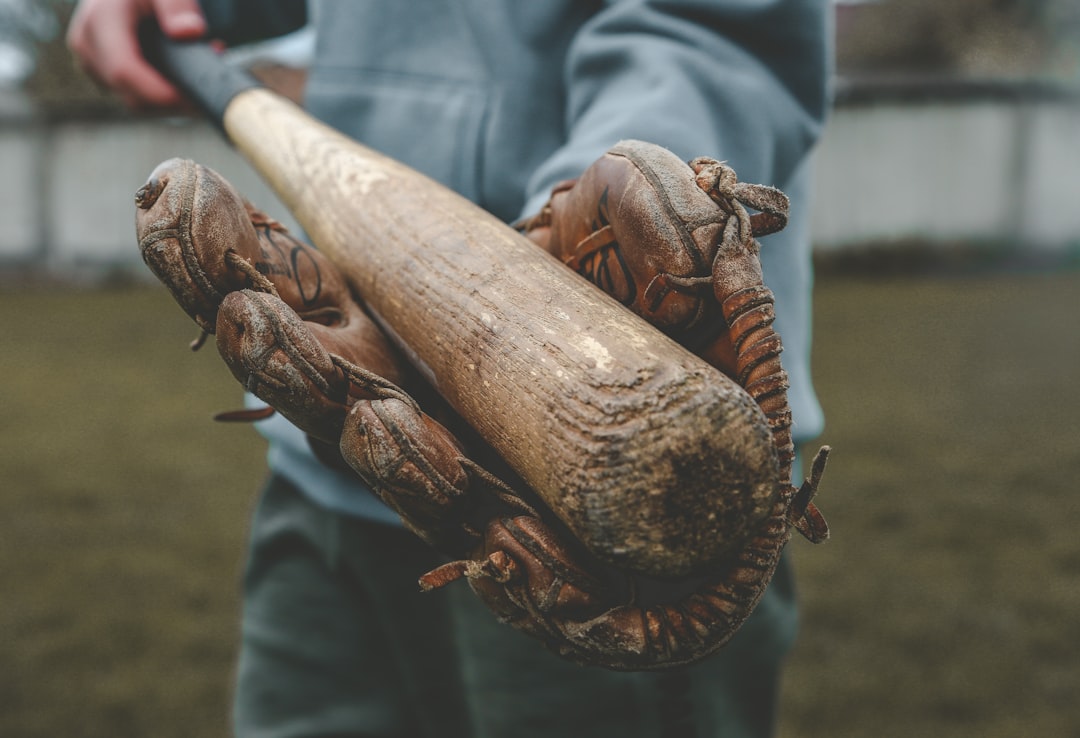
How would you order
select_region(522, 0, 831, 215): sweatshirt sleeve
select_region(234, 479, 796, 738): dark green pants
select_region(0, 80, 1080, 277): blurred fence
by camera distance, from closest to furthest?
select_region(522, 0, 831, 215): sweatshirt sleeve, select_region(234, 479, 796, 738): dark green pants, select_region(0, 80, 1080, 277): blurred fence

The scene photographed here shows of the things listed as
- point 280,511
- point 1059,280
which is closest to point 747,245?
point 280,511

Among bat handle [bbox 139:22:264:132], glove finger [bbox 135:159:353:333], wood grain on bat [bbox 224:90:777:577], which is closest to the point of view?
wood grain on bat [bbox 224:90:777:577]

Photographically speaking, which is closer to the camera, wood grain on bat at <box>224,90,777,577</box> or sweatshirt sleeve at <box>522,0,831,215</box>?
wood grain on bat at <box>224,90,777,577</box>

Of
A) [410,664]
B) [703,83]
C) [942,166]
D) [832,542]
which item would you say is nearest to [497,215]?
[703,83]

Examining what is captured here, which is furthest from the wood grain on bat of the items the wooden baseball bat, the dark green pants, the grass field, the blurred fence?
the blurred fence

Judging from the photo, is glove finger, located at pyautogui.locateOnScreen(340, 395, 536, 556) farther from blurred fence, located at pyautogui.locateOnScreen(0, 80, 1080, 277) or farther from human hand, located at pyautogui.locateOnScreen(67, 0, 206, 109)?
blurred fence, located at pyautogui.locateOnScreen(0, 80, 1080, 277)

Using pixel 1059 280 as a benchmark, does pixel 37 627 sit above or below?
above

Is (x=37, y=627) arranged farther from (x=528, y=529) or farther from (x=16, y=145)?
(x=16, y=145)

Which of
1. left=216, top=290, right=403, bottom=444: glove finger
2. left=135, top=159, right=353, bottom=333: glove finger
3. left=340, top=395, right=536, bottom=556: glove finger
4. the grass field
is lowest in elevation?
the grass field
